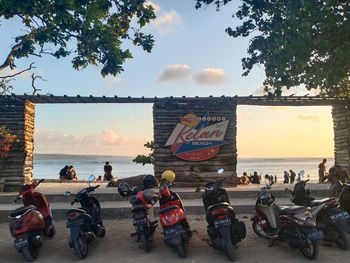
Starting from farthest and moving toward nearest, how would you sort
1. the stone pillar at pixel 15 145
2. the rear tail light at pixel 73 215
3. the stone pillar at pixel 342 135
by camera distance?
the stone pillar at pixel 342 135 → the stone pillar at pixel 15 145 → the rear tail light at pixel 73 215

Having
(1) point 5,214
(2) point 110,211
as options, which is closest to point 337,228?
(2) point 110,211

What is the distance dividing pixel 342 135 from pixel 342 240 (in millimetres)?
11746

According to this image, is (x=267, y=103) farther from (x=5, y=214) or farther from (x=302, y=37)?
(x=5, y=214)

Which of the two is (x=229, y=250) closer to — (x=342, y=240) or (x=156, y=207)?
(x=342, y=240)

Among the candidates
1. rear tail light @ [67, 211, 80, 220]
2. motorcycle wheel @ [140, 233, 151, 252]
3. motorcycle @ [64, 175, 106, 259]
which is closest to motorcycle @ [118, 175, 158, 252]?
motorcycle wheel @ [140, 233, 151, 252]

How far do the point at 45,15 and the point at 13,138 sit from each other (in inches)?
265

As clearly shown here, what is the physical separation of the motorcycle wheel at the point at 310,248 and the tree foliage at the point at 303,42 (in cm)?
504

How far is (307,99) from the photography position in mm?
16375

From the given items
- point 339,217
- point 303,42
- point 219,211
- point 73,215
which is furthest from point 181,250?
point 303,42

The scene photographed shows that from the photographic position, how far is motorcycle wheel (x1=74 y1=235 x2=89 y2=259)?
7.28 meters

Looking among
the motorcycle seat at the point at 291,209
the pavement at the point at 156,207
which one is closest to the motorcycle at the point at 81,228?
the pavement at the point at 156,207

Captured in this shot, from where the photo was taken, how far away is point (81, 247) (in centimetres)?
735

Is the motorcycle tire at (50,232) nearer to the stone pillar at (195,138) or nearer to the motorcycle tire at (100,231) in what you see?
the motorcycle tire at (100,231)

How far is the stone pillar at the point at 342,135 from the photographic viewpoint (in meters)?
17.5
